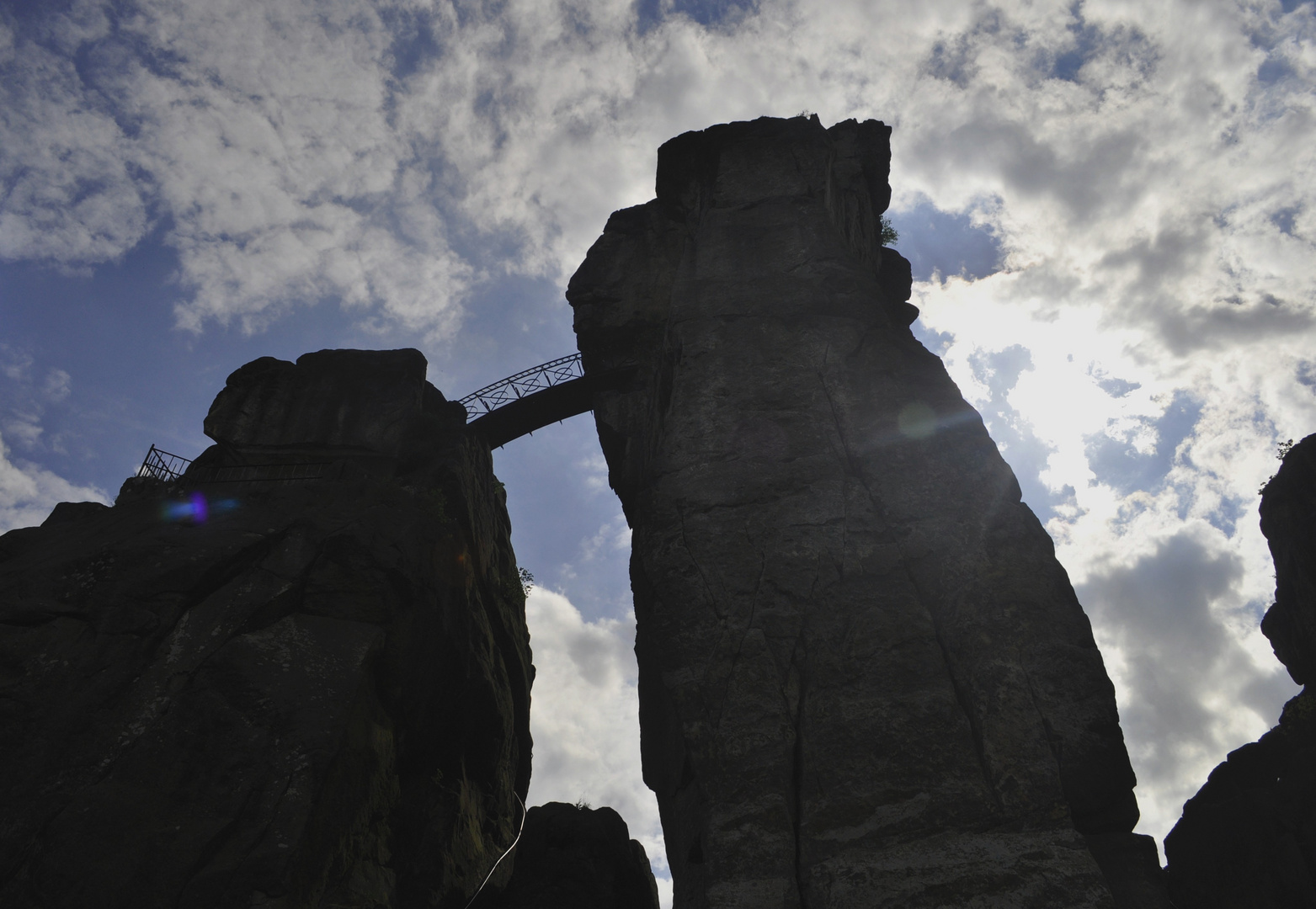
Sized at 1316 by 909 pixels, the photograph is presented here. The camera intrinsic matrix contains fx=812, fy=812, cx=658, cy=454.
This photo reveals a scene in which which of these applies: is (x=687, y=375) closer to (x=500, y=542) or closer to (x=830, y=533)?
(x=830, y=533)

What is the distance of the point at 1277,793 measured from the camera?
66.5 ft

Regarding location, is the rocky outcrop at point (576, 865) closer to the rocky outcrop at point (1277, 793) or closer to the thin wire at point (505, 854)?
the thin wire at point (505, 854)

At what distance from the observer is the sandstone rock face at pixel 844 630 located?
27.0 feet

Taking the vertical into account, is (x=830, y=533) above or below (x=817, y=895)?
above

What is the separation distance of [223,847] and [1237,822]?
22.6 metres

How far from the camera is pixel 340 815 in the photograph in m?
12.2

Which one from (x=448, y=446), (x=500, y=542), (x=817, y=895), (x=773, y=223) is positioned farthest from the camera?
(x=500, y=542)

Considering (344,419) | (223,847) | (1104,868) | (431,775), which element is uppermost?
(344,419)

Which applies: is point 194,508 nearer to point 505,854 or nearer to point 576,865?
point 505,854

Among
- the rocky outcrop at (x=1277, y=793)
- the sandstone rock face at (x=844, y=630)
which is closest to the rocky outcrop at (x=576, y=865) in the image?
the sandstone rock face at (x=844, y=630)

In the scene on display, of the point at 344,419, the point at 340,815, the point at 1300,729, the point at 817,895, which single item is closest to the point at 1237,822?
the point at 1300,729

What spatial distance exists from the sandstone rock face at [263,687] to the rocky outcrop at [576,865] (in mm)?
783

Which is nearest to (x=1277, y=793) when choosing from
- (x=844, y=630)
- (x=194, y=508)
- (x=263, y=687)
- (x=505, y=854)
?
(x=844, y=630)

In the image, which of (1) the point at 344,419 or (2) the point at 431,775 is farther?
(1) the point at 344,419
